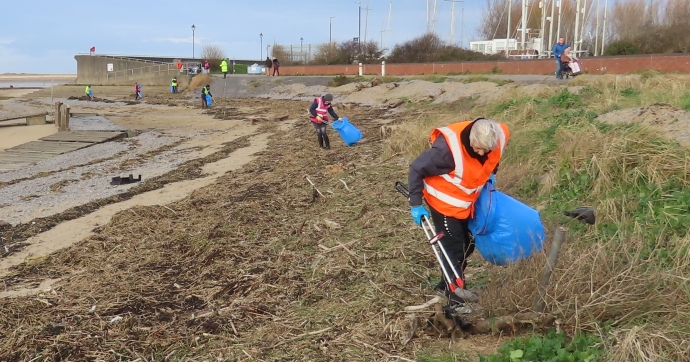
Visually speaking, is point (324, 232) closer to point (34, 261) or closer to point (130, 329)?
point (130, 329)

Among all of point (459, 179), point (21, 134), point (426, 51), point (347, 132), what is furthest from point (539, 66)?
point (459, 179)

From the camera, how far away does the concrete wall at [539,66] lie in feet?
67.0

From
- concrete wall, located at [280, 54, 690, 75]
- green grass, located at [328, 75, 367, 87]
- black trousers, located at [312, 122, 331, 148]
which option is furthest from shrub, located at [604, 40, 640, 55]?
black trousers, located at [312, 122, 331, 148]

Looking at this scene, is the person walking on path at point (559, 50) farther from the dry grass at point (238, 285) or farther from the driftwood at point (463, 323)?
the driftwood at point (463, 323)

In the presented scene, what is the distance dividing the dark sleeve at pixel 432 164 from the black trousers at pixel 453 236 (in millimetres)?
290

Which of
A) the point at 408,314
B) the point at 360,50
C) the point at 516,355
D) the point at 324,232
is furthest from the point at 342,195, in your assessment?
the point at 360,50

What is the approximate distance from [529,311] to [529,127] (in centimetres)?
597

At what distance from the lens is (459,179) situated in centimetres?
425

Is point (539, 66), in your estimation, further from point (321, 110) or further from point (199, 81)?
point (199, 81)

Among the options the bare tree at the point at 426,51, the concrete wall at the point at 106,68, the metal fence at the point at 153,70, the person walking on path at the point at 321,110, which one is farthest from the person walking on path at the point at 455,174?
→ the concrete wall at the point at 106,68

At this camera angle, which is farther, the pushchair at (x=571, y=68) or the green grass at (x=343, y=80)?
the green grass at (x=343, y=80)

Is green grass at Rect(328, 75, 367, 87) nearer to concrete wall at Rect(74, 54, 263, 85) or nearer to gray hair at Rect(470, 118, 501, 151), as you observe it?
concrete wall at Rect(74, 54, 263, 85)

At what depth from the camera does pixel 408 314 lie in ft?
14.4

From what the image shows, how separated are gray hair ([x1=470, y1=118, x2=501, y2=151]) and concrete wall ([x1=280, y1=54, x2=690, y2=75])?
1818 centimetres
